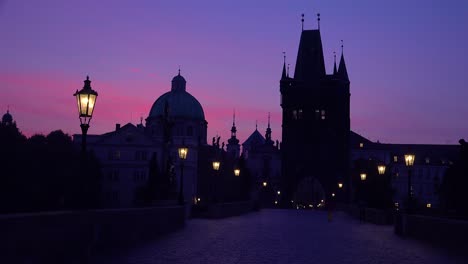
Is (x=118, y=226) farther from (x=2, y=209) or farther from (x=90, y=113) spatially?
(x=2, y=209)

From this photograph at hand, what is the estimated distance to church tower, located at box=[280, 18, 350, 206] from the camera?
11306 centimetres

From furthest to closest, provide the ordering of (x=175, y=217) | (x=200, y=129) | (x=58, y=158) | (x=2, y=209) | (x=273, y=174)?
(x=273, y=174) → (x=200, y=129) → (x=58, y=158) → (x=2, y=209) → (x=175, y=217)

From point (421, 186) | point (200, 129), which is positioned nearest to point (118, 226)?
point (200, 129)

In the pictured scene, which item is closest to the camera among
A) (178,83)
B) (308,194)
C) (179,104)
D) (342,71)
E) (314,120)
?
(314,120)

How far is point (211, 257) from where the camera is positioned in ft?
58.3

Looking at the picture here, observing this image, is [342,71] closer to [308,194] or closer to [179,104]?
[179,104]

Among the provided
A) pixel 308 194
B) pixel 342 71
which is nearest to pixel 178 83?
pixel 342 71

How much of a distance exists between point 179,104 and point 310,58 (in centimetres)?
2966

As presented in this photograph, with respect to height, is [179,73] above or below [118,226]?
above

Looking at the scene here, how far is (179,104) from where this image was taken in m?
131

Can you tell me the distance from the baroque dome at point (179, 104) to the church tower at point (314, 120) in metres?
22.9

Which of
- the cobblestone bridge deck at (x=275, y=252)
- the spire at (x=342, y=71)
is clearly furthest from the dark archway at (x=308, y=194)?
the cobblestone bridge deck at (x=275, y=252)

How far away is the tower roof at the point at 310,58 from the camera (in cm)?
11388

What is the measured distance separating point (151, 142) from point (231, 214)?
199 feet
